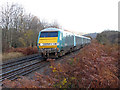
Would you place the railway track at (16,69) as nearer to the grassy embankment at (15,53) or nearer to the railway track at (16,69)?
the railway track at (16,69)

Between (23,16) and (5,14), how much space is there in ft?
25.9

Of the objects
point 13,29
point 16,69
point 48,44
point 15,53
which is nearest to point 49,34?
point 48,44

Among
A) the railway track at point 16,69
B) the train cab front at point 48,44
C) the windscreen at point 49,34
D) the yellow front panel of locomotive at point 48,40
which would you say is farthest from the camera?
the windscreen at point 49,34

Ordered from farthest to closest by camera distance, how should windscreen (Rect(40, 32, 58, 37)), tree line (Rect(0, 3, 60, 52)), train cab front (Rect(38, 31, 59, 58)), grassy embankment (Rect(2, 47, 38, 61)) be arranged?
1. tree line (Rect(0, 3, 60, 52))
2. grassy embankment (Rect(2, 47, 38, 61))
3. windscreen (Rect(40, 32, 58, 37))
4. train cab front (Rect(38, 31, 59, 58))

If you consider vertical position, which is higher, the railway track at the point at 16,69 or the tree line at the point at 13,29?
the tree line at the point at 13,29

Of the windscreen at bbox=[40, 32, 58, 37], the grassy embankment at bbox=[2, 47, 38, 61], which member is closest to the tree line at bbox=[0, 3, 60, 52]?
the grassy embankment at bbox=[2, 47, 38, 61]

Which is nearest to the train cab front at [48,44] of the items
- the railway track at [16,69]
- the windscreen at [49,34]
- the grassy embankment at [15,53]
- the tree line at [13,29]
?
the windscreen at [49,34]

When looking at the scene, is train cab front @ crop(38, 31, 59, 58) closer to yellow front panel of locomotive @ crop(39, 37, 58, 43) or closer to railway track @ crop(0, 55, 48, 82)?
yellow front panel of locomotive @ crop(39, 37, 58, 43)

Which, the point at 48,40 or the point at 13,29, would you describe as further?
the point at 13,29

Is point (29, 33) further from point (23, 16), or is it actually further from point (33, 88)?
point (33, 88)

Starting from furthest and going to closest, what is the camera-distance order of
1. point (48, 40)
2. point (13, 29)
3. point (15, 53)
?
point (13, 29) < point (15, 53) < point (48, 40)

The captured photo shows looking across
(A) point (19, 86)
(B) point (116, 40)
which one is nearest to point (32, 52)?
(B) point (116, 40)

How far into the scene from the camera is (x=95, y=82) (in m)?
4.07

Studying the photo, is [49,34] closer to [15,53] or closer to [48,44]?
[48,44]
